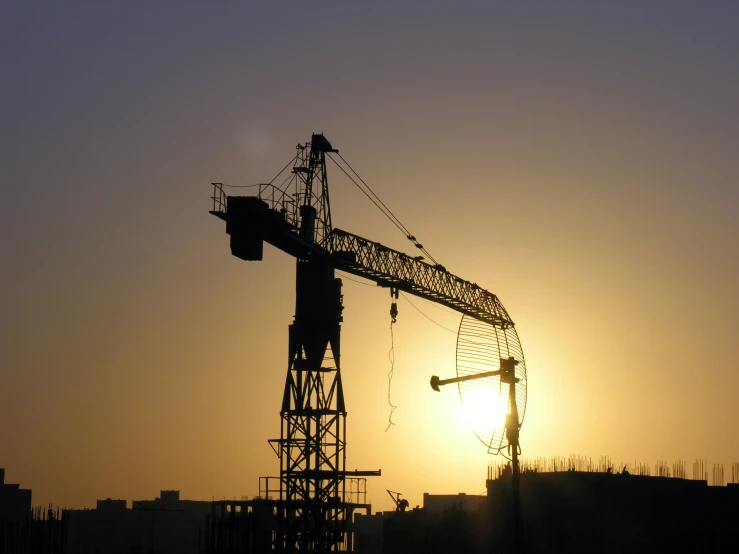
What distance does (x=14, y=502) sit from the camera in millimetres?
109438

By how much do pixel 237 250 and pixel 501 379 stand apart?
117 ft

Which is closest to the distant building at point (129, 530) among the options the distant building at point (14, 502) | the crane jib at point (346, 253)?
the distant building at point (14, 502)

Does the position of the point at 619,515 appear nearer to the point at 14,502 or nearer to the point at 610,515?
the point at 610,515

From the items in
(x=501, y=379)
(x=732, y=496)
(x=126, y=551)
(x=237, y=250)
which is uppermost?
(x=237, y=250)

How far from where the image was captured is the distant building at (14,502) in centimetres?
10656

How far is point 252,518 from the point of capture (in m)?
72.1

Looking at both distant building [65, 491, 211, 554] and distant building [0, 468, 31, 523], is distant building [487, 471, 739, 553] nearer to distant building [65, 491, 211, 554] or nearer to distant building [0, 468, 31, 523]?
distant building [0, 468, 31, 523]

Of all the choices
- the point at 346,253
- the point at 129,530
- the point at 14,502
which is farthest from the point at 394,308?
the point at 129,530

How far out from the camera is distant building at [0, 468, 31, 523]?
107 meters

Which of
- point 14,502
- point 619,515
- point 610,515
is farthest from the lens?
point 14,502

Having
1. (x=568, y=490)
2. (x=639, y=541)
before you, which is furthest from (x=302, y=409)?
(x=639, y=541)

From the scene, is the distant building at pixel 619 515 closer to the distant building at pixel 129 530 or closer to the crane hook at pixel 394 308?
the crane hook at pixel 394 308

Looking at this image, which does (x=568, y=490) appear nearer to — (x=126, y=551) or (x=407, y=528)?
(x=407, y=528)

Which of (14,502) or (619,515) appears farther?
(14,502)
